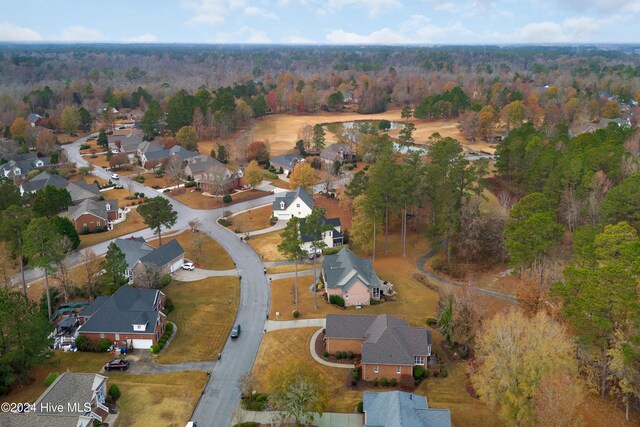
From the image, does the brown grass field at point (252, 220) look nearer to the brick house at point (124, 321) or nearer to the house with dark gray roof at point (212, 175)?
the house with dark gray roof at point (212, 175)

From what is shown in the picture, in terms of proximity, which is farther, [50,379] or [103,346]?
[103,346]

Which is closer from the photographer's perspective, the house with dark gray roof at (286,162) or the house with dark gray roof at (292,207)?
the house with dark gray roof at (292,207)

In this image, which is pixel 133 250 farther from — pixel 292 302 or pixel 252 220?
pixel 252 220

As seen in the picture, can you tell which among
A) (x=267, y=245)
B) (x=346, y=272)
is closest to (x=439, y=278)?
(x=346, y=272)

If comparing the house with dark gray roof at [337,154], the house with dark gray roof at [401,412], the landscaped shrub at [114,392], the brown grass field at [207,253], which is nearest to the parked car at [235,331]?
the landscaped shrub at [114,392]

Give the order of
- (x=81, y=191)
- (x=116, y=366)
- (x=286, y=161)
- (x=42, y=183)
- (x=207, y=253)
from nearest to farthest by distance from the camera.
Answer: (x=116, y=366) → (x=207, y=253) → (x=81, y=191) → (x=42, y=183) → (x=286, y=161)
